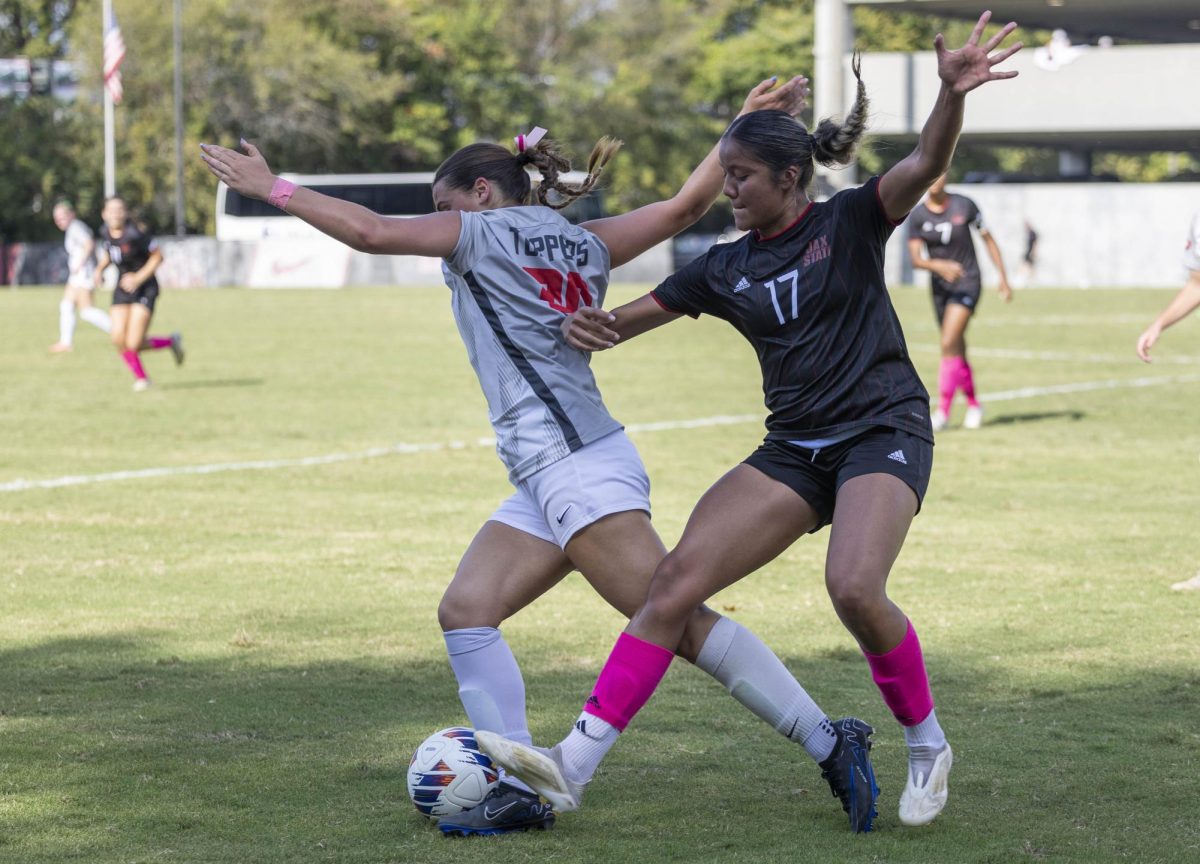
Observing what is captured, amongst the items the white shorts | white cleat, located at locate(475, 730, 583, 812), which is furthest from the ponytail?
white cleat, located at locate(475, 730, 583, 812)

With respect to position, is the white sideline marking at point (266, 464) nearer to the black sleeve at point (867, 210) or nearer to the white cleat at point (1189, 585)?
the white cleat at point (1189, 585)

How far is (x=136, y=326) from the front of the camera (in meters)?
17.7

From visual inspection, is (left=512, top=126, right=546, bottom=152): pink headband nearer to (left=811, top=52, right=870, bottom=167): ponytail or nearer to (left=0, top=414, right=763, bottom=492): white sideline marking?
(left=811, top=52, right=870, bottom=167): ponytail

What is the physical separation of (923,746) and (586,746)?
908 mm

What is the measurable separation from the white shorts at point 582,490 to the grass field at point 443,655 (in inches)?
31.5

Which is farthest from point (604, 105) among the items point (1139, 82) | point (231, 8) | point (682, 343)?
point (682, 343)

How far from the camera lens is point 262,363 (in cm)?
2161

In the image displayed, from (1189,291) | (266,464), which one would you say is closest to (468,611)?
(1189,291)

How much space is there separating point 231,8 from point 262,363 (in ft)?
157

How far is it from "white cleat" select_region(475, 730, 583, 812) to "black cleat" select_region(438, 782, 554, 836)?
114 mm

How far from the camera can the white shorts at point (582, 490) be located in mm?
4473

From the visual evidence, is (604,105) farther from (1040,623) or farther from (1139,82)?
(1040,623)

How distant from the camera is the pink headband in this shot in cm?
484

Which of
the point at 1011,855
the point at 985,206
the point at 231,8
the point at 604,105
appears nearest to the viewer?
the point at 1011,855
